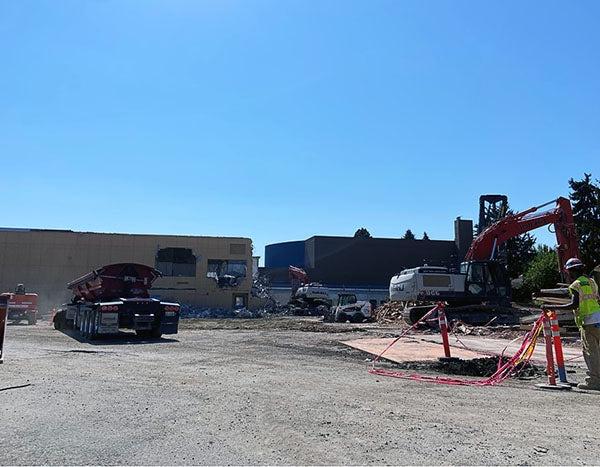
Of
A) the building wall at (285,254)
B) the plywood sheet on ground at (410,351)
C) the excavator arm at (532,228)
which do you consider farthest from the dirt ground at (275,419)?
the building wall at (285,254)

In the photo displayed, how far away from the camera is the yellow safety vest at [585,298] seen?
9289mm

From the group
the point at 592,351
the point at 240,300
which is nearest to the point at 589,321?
the point at 592,351

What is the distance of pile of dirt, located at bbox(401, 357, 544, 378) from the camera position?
1161 cm

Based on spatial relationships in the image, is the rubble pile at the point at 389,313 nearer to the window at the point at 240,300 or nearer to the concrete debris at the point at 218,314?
the concrete debris at the point at 218,314

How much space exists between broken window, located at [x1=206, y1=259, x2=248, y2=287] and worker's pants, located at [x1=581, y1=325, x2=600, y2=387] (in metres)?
49.4

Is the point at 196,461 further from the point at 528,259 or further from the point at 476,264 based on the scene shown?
the point at 528,259

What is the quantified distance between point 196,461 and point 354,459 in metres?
1.45

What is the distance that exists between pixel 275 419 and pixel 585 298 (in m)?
5.83

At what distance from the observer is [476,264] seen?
30.1 meters

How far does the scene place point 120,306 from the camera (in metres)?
18.9

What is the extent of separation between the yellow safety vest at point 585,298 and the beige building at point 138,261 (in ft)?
161

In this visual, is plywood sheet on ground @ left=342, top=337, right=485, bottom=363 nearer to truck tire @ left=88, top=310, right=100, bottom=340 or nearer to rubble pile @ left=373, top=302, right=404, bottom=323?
truck tire @ left=88, top=310, right=100, bottom=340

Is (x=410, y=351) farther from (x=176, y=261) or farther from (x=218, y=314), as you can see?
(x=176, y=261)

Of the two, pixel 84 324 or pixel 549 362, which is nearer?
pixel 549 362
